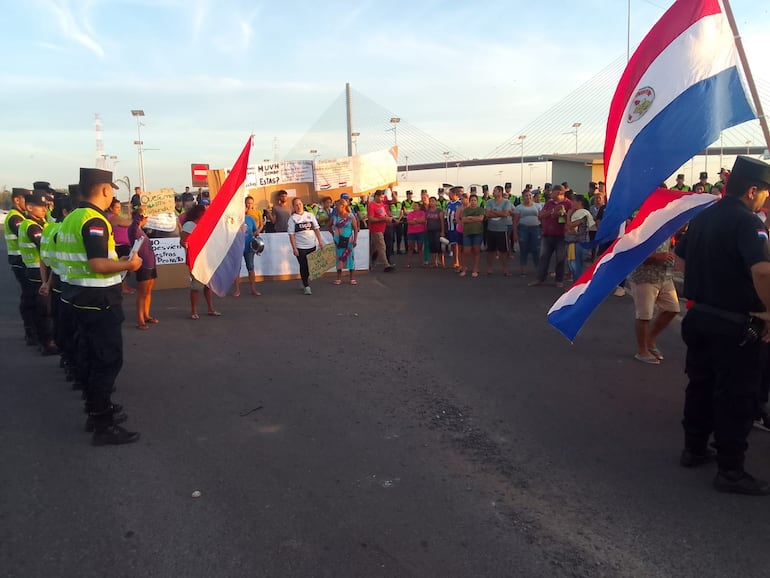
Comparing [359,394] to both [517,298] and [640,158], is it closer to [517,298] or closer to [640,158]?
[640,158]

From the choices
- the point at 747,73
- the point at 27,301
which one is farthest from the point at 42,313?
the point at 747,73

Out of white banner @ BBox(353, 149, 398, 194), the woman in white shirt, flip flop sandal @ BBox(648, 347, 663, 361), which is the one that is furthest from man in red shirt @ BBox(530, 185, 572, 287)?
white banner @ BBox(353, 149, 398, 194)

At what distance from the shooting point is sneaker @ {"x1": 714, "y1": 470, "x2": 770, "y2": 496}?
332 centimetres

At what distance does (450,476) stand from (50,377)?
174 inches

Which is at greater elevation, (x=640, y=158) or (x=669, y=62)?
(x=669, y=62)

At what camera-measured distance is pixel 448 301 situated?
9.28m

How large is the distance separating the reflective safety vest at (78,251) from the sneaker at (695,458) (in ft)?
13.6

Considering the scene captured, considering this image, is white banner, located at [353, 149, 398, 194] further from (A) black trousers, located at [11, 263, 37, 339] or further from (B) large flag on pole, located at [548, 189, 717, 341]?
(B) large flag on pole, located at [548, 189, 717, 341]

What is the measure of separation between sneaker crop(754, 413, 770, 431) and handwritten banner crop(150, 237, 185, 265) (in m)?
9.73

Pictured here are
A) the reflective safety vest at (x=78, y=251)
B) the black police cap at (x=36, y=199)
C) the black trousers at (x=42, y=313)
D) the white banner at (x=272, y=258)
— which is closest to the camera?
the reflective safety vest at (x=78, y=251)

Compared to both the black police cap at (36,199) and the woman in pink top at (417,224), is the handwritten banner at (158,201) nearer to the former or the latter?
the black police cap at (36,199)

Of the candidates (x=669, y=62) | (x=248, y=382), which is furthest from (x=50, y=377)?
(x=669, y=62)

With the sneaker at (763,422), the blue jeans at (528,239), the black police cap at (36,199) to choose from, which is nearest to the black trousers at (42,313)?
the black police cap at (36,199)

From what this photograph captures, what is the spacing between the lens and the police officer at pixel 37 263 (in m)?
6.35
